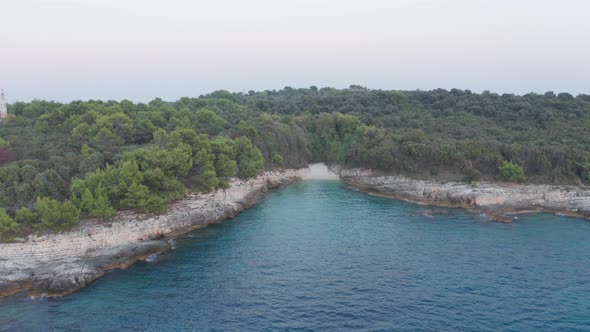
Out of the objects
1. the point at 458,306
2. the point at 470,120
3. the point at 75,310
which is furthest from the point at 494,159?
the point at 75,310

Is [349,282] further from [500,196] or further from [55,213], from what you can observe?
[500,196]

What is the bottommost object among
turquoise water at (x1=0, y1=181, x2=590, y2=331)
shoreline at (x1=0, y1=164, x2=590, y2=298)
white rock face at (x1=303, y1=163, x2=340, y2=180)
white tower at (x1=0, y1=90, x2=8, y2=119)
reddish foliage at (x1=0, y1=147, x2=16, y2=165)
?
turquoise water at (x1=0, y1=181, x2=590, y2=331)

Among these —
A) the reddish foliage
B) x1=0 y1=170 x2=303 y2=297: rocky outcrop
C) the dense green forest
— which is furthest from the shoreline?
the reddish foliage

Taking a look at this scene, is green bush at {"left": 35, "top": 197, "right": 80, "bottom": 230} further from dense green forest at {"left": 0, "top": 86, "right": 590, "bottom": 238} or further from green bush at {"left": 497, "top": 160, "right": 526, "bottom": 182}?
green bush at {"left": 497, "top": 160, "right": 526, "bottom": 182}

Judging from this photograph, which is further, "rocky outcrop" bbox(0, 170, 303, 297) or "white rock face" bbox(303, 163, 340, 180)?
"white rock face" bbox(303, 163, 340, 180)

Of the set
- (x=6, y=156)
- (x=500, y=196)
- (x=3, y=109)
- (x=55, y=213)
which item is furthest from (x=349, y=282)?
(x=3, y=109)

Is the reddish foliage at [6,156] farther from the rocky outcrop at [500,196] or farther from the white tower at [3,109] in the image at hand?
the rocky outcrop at [500,196]
